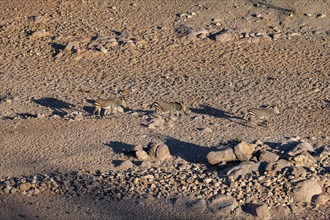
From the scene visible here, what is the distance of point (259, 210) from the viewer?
599 inches

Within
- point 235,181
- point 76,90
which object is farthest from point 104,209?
point 76,90

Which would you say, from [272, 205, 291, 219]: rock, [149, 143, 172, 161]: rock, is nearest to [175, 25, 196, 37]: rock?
[149, 143, 172, 161]: rock

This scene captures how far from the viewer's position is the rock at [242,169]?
1625 cm

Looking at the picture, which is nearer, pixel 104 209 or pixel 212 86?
pixel 104 209

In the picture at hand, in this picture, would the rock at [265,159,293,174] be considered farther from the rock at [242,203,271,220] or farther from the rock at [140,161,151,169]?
the rock at [140,161,151,169]

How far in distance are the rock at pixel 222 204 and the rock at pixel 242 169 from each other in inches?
26.8

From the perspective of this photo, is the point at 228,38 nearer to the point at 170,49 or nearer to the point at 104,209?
the point at 170,49

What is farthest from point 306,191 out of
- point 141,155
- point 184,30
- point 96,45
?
point 96,45

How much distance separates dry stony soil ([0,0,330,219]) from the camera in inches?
624

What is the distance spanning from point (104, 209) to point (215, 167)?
2.35 m

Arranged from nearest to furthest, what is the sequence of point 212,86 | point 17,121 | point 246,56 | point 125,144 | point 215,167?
point 215,167 < point 125,144 < point 17,121 < point 212,86 < point 246,56

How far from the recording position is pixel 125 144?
1786 centimetres

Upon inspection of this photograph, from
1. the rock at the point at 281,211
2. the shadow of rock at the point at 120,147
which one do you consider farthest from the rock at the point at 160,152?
the rock at the point at 281,211

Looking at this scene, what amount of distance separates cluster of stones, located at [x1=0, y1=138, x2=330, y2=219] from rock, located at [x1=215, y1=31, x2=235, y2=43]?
642 cm
